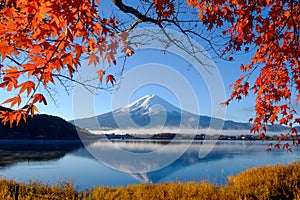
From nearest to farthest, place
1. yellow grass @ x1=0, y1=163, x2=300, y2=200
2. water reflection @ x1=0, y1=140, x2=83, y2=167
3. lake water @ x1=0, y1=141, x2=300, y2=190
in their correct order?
yellow grass @ x1=0, y1=163, x2=300, y2=200 → lake water @ x1=0, y1=141, x2=300, y2=190 → water reflection @ x1=0, y1=140, x2=83, y2=167

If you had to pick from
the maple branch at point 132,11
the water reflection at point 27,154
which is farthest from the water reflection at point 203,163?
the water reflection at point 27,154

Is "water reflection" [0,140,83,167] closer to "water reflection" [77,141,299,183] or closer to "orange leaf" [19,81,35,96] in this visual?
"water reflection" [77,141,299,183]

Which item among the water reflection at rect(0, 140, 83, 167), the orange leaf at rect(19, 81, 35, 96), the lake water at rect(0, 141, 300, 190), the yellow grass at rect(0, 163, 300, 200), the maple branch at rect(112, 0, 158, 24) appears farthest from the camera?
the water reflection at rect(0, 140, 83, 167)

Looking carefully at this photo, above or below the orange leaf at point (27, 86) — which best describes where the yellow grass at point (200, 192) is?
below

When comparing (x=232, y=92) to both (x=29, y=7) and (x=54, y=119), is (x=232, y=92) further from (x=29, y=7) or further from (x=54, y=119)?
(x=54, y=119)

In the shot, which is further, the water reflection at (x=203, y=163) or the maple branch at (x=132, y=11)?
the water reflection at (x=203, y=163)

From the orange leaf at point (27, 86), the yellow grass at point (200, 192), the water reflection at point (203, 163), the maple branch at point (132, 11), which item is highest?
the maple branch at point (132, 11)

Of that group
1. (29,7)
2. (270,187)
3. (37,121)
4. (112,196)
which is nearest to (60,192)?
(112,196)

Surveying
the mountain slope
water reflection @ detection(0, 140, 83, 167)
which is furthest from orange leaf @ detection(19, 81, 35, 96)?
the mountain slope

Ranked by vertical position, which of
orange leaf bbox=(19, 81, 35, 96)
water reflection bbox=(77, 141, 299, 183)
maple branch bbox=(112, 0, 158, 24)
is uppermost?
maple branch bbox=(112, 0, 158, 24)

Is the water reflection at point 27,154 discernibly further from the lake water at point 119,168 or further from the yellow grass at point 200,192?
the yellow grass at point 200,192

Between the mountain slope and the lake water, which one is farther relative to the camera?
the mountain slope
